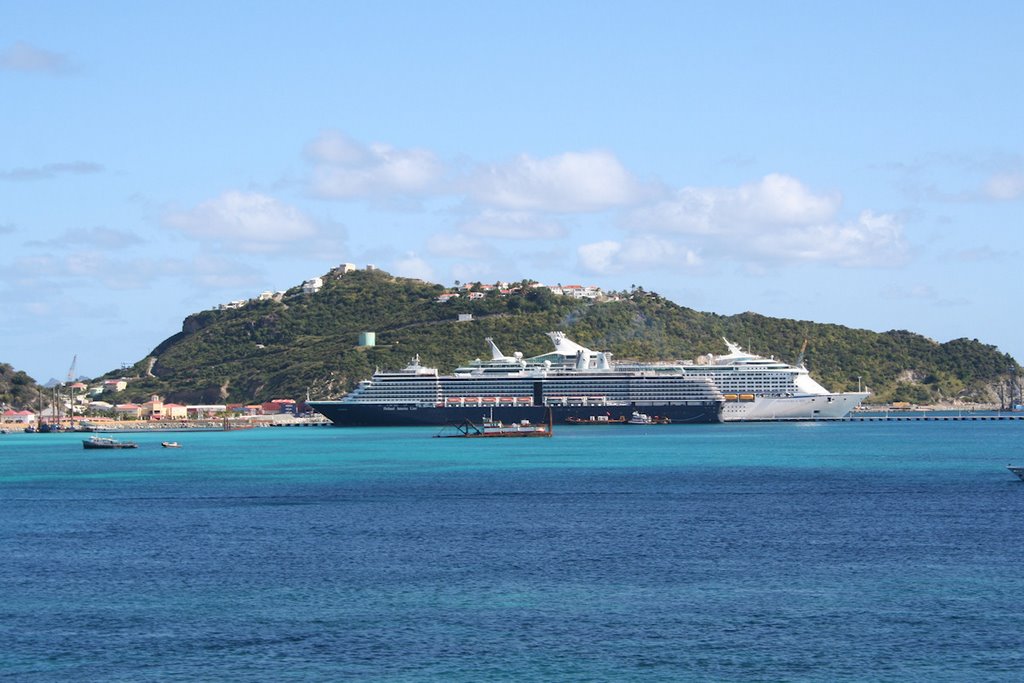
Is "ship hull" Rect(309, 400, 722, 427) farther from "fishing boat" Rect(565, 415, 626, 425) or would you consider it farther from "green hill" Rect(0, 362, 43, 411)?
"green hill" Rect(0, 362, 43, 411)

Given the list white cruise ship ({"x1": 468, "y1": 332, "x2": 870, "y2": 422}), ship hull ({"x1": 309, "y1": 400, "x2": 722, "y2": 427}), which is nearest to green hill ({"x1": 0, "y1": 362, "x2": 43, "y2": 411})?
ship hull ({"x1": 309, "y1": 400, "x2": 722, "y2": 427})

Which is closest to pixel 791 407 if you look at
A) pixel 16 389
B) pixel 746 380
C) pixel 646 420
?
pixel 746 380

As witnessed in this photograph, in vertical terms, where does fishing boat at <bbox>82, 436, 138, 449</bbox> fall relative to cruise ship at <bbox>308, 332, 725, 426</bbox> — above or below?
below

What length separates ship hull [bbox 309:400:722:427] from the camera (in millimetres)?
140375

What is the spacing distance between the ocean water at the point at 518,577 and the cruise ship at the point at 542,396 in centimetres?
7533

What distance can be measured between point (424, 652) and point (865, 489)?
34.5 metres

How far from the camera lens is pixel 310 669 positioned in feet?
81.5

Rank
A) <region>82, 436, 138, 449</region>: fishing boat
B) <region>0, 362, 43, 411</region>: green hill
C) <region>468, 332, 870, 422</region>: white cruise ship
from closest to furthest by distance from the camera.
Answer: <region>82, 436, 138, 449</region>: fishing boat
<region>468, 332, 870, 422</region>: white cruise ship
<region>0, 362, 43, 411</region>: green hill

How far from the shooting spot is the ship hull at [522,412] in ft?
461

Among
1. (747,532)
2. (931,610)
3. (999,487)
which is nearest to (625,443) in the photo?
(999,487)

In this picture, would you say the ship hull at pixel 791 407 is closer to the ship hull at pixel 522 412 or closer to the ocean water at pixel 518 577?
the ship hull at pixel 522 412

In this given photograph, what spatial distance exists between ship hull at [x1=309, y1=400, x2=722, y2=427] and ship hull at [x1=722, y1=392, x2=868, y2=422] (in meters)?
3.33

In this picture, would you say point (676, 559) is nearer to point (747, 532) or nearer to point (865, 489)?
point (747, 532)

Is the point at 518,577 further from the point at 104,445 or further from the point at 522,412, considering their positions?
the point at 522,412
